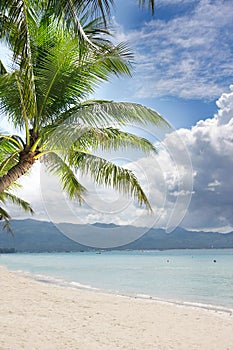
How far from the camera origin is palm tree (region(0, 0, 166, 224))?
6828mm

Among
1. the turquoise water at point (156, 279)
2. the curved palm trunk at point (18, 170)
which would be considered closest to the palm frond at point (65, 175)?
the curved palm trunk at point (18, 170)

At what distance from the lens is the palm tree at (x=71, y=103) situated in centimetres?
683

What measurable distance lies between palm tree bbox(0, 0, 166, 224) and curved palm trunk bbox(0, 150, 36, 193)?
45cm

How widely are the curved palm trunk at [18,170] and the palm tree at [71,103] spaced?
45cm

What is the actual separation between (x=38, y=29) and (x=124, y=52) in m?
1.66

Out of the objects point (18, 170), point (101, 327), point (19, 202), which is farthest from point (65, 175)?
point (19, 202)

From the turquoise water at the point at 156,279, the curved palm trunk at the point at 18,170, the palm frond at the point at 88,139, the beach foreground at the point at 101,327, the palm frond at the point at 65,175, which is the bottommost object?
the turquoise water at the point at 156,279

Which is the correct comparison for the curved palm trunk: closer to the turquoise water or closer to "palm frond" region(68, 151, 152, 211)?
"palm frond" region(68, 151, 152, 211)

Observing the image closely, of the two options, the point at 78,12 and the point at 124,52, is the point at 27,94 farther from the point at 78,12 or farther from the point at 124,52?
the point at 124,52

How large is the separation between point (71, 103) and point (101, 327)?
14.5ft

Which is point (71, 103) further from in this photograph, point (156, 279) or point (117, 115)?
point (156, 279)

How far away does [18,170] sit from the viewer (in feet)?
19.5

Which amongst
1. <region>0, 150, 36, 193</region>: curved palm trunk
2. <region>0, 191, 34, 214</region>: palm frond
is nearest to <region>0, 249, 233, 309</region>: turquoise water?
<region>0, 191, 34, 214</region>: palm frond

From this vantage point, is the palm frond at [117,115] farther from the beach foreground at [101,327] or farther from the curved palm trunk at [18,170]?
the beach foreground at [101,327]
